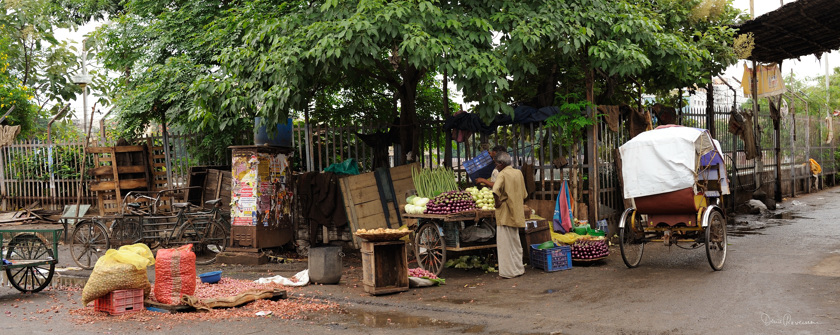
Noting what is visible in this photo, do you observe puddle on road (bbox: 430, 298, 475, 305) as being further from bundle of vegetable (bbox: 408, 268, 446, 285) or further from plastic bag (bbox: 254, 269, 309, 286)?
plastic bag (bbox: 254, 269, 309, 286)

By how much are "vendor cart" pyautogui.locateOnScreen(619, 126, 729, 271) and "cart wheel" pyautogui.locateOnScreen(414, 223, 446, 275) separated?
8.60ft

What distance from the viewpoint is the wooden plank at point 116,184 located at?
1529 cm

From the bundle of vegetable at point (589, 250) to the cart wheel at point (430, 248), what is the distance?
2.19 m

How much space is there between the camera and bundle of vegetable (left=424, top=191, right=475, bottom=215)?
32.3ft

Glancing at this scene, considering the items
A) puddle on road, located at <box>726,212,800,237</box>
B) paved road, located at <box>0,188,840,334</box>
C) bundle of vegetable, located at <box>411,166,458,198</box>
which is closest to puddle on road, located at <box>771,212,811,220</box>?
puddle on road, located at <box>726,212,800,237</box>

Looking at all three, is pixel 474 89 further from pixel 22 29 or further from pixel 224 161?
pixel 22 29

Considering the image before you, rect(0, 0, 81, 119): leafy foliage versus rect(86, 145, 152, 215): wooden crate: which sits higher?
rect(0, 0, 81, 119): leafy foliage

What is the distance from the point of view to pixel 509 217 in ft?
31.3

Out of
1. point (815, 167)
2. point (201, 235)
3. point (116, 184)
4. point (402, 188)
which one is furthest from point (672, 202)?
point (815, 167)

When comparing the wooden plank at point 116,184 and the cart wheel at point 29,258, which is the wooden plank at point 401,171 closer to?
the cart wheel at point 29,258

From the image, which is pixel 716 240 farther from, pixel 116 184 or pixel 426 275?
pixel 116 184

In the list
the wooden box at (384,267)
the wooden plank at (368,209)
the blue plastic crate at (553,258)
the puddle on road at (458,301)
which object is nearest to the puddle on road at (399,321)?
the puddle on road at (458,301)

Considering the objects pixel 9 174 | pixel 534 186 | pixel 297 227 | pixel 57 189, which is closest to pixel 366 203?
pixel 297 227

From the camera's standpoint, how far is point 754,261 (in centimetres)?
988
